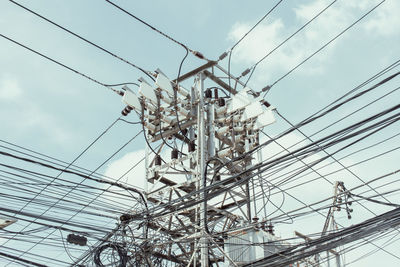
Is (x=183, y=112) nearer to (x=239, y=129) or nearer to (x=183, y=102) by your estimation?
(x=183, y=102)

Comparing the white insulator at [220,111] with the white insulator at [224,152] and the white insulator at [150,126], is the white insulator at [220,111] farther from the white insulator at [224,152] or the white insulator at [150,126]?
the white insulator at [150,126]

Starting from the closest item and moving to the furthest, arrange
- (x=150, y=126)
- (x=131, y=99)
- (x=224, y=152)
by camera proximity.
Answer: (x=131, y=99), (x=224, y=152), (x=150, y=126)

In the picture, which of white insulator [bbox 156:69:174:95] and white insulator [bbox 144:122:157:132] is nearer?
white insulator [bbox 156:69:174:95]

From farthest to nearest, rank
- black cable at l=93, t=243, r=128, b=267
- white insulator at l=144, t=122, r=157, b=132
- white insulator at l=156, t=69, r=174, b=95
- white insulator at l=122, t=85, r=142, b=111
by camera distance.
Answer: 1. white insulator at l=144, t=122, r=157, b=132
2. white insulator at l=156, t=69, r=174, b=95
3. white insulator at l=122, t=85, r=142, b=111
4. black cable at l=93, t=243, r=128, b=267

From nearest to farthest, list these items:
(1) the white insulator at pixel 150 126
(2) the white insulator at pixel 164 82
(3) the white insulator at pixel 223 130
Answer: (2) the white insulator at pixel 164 82, (3) the white insulator at pixel 223 130, (1) the white insulator at pixel 150 126

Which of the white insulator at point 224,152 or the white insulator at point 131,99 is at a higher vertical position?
the white insulator at point 131,99

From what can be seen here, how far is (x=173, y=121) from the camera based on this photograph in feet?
37.3

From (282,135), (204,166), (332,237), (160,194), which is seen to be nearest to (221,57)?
(204,166)

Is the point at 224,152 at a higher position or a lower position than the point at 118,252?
higher

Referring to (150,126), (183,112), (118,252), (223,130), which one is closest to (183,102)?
(183,112)

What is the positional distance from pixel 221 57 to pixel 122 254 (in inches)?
190

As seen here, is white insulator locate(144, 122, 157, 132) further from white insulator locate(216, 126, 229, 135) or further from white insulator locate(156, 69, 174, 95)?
white insulator locate(216, 126, 229, 135)

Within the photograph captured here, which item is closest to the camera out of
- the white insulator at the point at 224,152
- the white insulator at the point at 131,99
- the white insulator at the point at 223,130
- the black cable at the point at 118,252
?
the black cable at the point at 118,252

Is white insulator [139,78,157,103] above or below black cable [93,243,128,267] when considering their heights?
above
